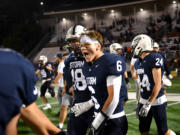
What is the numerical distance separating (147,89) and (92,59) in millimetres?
1562

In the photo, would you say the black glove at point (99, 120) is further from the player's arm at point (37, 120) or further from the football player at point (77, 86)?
the player's arm at point (37, 120)

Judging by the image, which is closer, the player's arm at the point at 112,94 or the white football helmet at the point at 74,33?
the player's arm at the point at 112,94

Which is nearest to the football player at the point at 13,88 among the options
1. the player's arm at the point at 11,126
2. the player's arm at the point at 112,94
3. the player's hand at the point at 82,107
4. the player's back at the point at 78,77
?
the player's arm at the point at 11,126

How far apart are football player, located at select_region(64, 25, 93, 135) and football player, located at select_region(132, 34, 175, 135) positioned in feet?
2.84

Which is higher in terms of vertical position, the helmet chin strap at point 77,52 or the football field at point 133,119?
the helmet chin strap at point 77,52

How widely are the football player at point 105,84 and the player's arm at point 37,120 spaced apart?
1126mm

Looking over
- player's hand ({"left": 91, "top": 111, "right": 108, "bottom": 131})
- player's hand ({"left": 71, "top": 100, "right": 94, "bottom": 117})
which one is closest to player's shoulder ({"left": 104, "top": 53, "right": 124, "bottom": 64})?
player's hand ({"left": 91, "top": 111, "right": 108, "bottom": 131})

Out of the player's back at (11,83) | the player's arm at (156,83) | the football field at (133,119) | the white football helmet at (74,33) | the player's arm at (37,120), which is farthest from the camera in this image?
the football field at (133,119)

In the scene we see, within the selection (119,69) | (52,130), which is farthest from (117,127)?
(52,130)

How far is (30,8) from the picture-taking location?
164ft

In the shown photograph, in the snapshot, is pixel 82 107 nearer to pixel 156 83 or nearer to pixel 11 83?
pixel 156 83

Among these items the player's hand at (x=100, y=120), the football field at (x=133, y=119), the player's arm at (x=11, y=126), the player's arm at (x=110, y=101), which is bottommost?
the football field at (x=133, y=119)

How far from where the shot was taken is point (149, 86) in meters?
4.22

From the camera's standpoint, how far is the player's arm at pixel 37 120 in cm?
171
